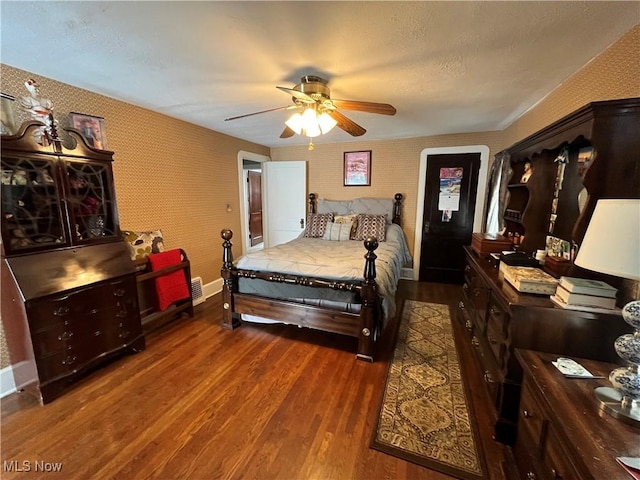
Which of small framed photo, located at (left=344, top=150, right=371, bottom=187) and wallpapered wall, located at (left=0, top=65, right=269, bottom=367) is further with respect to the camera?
small framed photo, located at (left=344, top=150, right=371, bottom=187)

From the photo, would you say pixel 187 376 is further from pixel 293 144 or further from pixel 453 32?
pixel 293 144

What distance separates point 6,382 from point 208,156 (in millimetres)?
2895

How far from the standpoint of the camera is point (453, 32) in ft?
4.92

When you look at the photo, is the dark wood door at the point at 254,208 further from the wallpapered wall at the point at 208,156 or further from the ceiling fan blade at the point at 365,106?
the ceiling fan blade at the point at 365,106

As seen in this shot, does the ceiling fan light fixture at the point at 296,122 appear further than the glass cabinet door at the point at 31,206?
Yes

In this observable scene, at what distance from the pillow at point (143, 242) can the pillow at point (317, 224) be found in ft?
6.65

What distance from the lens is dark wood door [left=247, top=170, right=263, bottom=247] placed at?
23.0ft

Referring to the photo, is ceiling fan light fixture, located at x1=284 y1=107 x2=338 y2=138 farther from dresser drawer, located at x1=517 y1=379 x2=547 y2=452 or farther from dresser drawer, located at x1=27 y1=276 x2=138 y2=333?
dresser drawer, located at x1=517 y1=379 x2=547 y2=452

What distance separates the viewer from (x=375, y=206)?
4355 mm

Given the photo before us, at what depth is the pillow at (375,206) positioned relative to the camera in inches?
169

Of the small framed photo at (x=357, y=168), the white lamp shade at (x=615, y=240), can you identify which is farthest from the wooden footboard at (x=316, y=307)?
the small framed photo at (x=357, y=168)

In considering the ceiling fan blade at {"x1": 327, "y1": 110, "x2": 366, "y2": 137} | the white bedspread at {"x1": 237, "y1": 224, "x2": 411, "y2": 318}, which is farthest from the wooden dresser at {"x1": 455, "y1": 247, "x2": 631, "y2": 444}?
the ceiling fan blade at {"x1": 327, "y1": 110, "x2": 366, "y2": 137}

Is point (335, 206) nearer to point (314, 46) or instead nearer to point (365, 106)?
point (365, 106)

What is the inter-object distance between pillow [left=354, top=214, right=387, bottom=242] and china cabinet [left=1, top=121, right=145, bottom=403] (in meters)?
2.78
